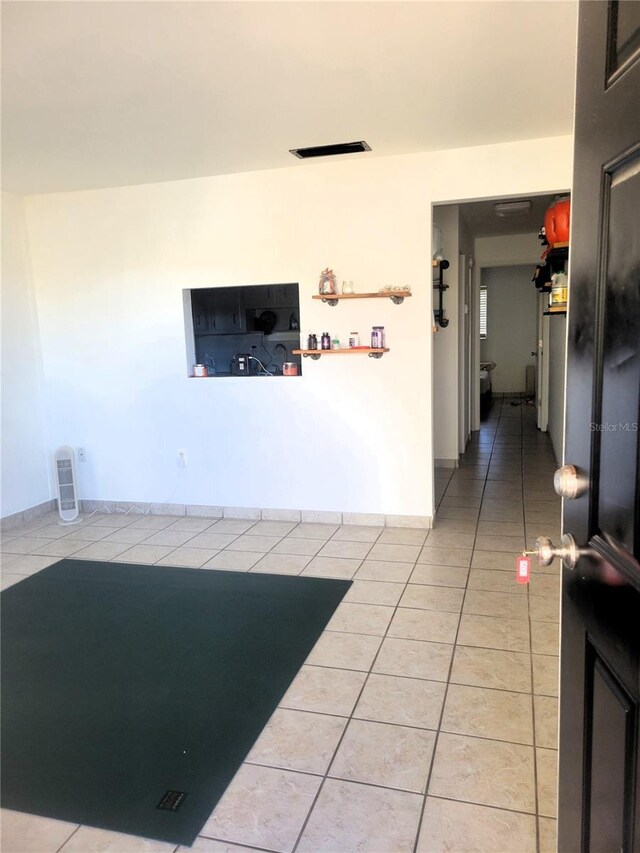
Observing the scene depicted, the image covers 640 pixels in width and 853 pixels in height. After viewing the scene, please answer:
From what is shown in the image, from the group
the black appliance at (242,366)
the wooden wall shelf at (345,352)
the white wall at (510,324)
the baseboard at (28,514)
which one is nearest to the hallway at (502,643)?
the wooden wall shelf at (345,352)

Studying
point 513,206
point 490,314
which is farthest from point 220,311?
point 490,314

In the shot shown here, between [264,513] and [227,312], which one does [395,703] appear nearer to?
[264,513]

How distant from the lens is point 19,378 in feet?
15.1

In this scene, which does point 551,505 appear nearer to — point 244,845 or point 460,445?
point 460,445

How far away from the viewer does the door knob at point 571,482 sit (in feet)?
3.51

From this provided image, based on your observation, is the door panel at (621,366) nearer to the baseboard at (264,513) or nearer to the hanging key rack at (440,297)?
the baseboard at (264,513)

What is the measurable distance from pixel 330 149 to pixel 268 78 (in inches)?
43.8

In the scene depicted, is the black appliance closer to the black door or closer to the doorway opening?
the doorway opening

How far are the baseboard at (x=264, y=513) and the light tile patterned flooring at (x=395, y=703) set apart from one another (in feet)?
0.33

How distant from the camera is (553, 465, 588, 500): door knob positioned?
1069 millimetres

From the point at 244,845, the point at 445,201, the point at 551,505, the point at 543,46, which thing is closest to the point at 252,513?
the point at 551,505

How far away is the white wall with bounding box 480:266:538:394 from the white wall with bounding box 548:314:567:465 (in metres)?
4.14

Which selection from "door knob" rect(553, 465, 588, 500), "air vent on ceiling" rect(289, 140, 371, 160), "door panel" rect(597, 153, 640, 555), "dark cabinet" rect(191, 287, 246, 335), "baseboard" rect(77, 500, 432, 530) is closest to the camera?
"door panel" rect(597, 153, 640, 555)

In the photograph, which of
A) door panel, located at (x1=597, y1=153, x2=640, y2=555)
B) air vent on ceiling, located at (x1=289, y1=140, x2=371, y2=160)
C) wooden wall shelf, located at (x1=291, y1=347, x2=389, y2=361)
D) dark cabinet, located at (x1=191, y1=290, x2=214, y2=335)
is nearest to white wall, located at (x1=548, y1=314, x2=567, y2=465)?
wooden wall shelf, located at (x1=291, y1=347, x2=389, y2=361)
